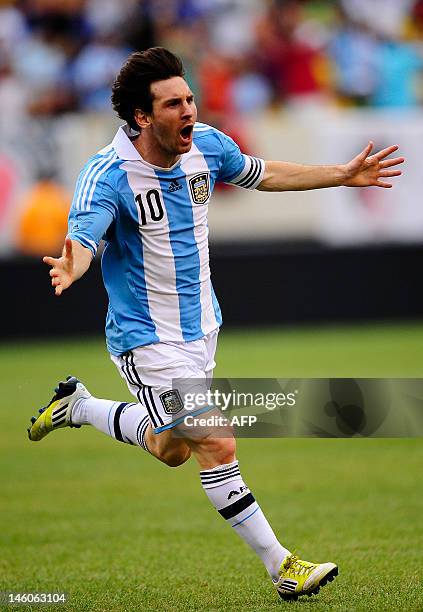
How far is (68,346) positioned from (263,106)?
4.26 m

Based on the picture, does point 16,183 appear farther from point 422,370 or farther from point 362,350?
point 422,370

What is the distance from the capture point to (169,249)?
5.71 meters

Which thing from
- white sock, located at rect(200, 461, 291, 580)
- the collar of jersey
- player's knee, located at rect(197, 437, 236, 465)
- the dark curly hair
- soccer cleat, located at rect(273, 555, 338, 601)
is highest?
the dark curly hair

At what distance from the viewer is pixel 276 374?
40.6 ft

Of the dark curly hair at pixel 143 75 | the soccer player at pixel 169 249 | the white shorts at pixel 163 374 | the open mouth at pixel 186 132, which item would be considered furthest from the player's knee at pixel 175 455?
the dark curly hair at pixel 143 75

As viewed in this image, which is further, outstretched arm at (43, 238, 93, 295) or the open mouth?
the open mouth

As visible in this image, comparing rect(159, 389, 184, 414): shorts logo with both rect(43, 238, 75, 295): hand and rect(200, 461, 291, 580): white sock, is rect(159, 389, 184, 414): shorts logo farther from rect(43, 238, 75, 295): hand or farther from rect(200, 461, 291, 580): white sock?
rect(43, 238, 75, 295): hand

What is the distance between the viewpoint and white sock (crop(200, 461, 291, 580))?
5516mm

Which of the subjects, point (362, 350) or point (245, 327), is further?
point (245, 327)

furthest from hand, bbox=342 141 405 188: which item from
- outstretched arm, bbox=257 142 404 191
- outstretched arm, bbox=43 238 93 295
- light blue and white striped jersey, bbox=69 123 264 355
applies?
outstretched arm, bbox=43 238 93 295


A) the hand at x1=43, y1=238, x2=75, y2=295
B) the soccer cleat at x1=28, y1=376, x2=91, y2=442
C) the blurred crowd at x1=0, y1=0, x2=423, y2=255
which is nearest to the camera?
the hand at x1=43, y1=238, x2=75, y2=295

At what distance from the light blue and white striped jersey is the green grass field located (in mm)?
1222

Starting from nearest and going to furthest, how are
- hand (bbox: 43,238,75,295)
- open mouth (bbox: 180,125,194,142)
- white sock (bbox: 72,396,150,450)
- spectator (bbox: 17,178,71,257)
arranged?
hand (bbox: 43,238,75,295) → open mouth (bbox: 180,125,194,142) → white sock (bbox: 72,396,150,450) → spectator (bbox: 17,178,71,257)

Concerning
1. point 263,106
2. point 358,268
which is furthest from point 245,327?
point 263,106
